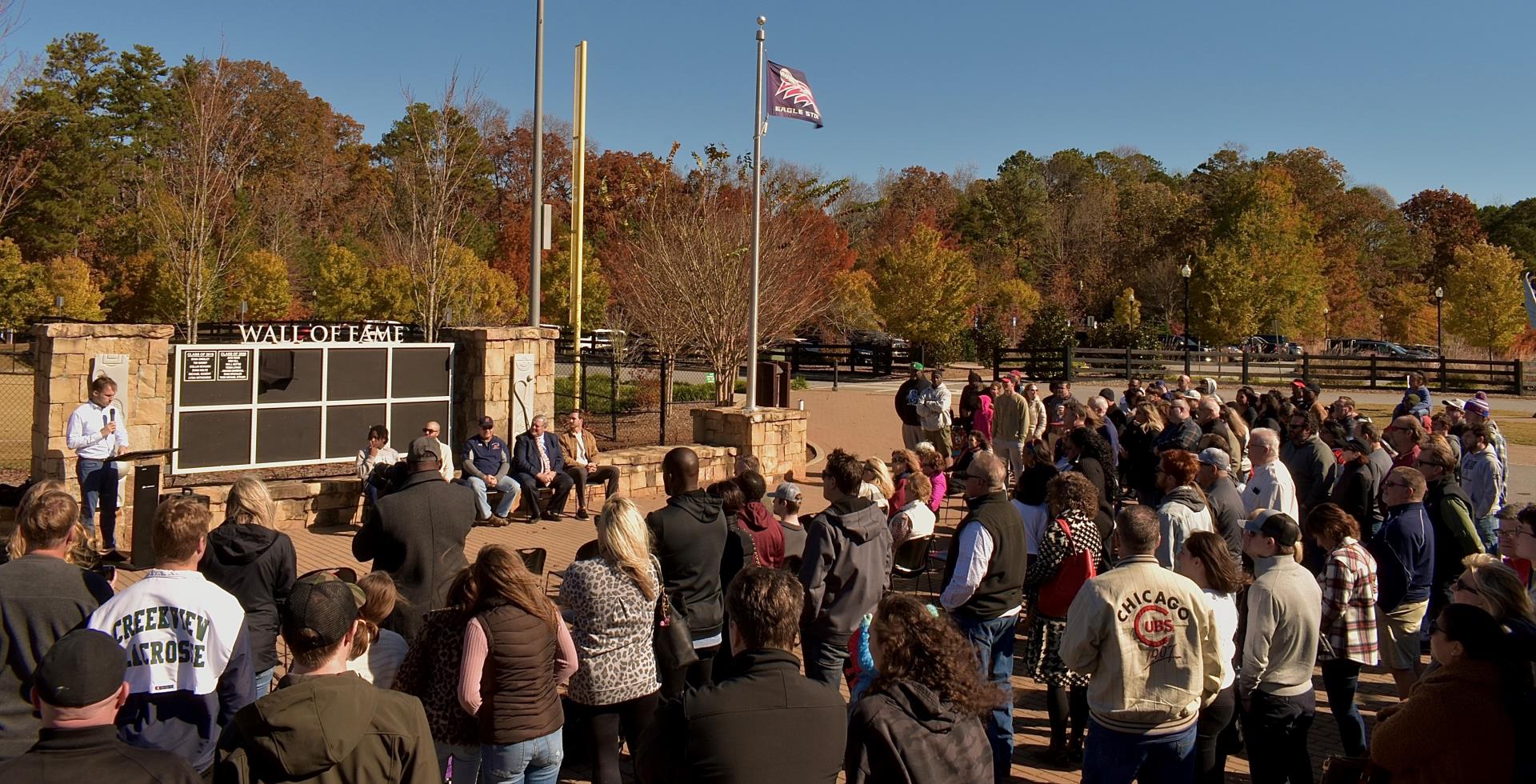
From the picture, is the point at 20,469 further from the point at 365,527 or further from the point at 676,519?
the point at 676,519

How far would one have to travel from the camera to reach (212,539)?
14.8ft

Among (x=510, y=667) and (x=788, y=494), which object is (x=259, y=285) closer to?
(x=788, y=494)

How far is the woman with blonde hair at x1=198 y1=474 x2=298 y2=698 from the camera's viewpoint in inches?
177

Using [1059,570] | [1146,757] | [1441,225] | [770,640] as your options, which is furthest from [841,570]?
[1441,225]

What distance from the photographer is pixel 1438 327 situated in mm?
43312

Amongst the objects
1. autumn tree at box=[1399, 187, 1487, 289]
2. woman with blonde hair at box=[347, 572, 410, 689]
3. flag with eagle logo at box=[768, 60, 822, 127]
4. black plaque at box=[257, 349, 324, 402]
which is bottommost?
woman with blonde hair at box=[347, 572, 410, 689]

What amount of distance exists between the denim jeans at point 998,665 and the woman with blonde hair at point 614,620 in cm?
149

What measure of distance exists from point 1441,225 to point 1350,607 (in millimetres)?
73791

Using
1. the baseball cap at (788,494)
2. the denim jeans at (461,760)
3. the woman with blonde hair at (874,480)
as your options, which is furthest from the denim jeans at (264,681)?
the woman with blonde hair at (874,480)

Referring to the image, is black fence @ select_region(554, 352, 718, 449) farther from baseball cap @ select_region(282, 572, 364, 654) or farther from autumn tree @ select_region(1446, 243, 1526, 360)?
autumn tree @ select_region(1446, 243, 1526, 360)

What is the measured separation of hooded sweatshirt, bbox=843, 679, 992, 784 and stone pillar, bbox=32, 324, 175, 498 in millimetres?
9581

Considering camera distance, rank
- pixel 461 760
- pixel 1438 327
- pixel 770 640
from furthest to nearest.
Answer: pixel 1438 327
pixel 461 760
pixel 770 640

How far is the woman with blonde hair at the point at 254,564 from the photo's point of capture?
451 centimetres

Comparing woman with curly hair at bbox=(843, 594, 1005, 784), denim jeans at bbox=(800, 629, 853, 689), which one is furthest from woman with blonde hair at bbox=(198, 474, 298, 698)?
woman with curly hair at bbox=(843, 594, 1005, 784)
